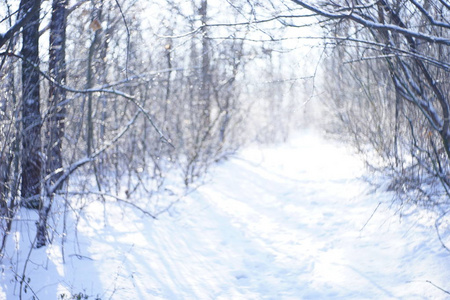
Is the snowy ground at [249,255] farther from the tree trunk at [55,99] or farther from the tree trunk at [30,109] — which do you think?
the tree trunk at [30,109]

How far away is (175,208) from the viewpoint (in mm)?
6223

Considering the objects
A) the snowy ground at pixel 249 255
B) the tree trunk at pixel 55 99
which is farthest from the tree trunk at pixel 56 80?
the snowy ground at pixel 249 255

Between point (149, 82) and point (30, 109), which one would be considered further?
point (149, 82)

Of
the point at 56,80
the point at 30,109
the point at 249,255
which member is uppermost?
the point at 56,80

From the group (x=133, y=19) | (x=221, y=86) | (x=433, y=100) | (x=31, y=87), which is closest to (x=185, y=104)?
(x=221, y=86)

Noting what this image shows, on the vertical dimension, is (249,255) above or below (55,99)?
below

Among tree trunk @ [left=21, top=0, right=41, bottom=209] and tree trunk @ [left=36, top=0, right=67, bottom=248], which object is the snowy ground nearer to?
tree trunk @ [left=36, top=0, right=67, bottom=248]

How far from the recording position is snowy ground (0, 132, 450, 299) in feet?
11.5

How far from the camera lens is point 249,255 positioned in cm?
457

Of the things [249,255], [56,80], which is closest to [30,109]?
[56,80]

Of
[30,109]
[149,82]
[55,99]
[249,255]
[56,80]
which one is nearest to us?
[55,99]

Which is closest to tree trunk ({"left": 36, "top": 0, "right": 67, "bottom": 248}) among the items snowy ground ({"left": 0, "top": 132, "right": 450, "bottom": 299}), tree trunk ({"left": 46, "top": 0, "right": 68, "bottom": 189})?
tree trunk ({"left": 46, "top": 0, "right": 68, "bottom": 189})

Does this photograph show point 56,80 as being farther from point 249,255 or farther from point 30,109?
point 249,255

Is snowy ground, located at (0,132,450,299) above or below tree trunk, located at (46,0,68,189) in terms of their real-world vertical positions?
below
